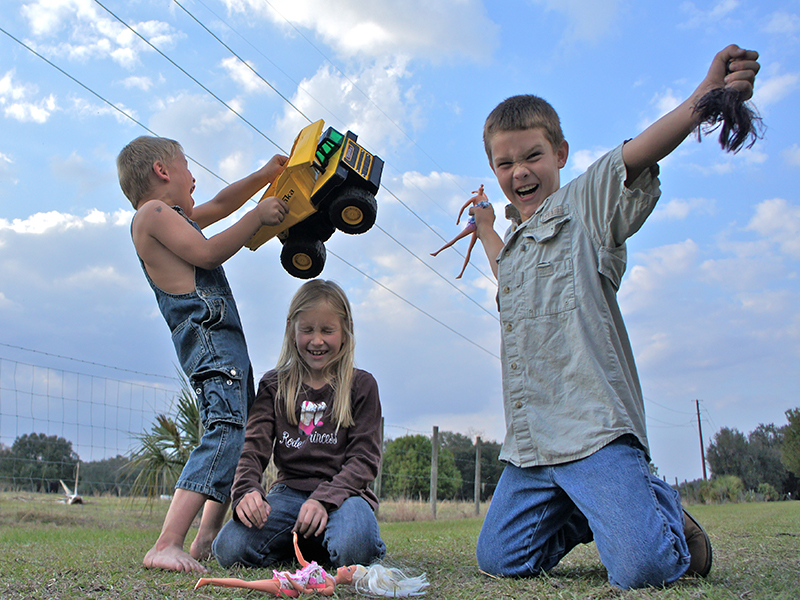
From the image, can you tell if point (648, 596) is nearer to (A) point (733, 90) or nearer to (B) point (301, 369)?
(A) point (733, 90)

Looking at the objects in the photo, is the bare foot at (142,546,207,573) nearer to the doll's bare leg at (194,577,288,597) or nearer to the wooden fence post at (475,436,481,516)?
the doll's bare leg at (194,577,288,597)

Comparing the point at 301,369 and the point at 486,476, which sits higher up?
the point at 301,369

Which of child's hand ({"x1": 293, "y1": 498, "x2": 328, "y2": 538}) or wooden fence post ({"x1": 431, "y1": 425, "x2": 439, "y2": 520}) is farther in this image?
wooden fence post ({"x1": 431, "y1": 425, "x2": 439, "y2": 520})

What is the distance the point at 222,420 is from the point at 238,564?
1.87 ft

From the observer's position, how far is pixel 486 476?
17.8 meters

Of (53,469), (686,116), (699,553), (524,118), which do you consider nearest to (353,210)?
(524,118)

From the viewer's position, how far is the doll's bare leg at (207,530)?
8.43 feet

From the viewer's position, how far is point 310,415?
2646 mm

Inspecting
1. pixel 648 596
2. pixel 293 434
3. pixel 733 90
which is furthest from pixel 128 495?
pixel 733 90

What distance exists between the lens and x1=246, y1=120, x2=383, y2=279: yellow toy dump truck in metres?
2.76

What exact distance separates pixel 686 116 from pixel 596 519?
132 centimetres

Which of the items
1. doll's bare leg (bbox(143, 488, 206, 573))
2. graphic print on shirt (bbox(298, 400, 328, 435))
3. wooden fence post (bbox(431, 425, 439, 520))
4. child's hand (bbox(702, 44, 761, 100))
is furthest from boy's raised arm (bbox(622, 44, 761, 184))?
wooden fence post (bbox(431, 425, 439, 520))

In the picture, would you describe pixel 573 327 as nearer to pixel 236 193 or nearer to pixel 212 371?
pixel 212 371

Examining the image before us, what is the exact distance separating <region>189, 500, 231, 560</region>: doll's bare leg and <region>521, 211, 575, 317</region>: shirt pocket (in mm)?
1590
